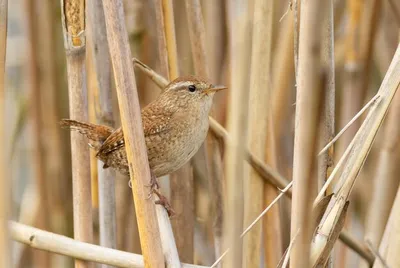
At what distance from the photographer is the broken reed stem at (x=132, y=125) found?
1.29 metres

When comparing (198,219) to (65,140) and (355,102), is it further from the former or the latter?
(355,102)

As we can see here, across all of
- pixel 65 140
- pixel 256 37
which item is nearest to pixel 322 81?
pixel 256 37

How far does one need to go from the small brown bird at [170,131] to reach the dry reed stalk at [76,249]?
358 mm

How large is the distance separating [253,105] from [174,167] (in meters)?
0.43

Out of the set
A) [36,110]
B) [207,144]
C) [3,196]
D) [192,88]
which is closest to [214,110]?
[207,144]

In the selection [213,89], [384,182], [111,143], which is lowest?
[384,182]

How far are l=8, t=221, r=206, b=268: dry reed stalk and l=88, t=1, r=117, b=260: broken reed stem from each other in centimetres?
27

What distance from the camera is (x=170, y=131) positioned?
6.90ft

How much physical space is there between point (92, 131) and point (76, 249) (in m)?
0.44

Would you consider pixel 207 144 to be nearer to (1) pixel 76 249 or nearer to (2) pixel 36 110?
(2) pixel 36 110

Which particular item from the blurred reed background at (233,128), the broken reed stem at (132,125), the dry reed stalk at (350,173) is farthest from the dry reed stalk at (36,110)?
the dry reed stalk at (350,173)

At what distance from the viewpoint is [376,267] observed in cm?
163

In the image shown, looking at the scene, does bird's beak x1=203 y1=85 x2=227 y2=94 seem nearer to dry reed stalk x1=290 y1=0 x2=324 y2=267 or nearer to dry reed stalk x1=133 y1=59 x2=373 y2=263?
dry reed stalk x1=133 y1=59 x2=373 y2=263

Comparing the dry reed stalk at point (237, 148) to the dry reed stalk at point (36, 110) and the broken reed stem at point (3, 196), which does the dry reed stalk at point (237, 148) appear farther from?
the dry reed stalk at point (36, 110)
